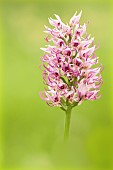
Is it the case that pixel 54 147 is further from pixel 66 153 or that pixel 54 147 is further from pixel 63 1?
pixel 63 1

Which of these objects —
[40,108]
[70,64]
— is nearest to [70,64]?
[70,64]

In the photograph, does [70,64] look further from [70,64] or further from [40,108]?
[40,108]

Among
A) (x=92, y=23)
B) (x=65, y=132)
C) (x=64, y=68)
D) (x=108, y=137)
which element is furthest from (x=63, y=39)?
(x=92, y=23)

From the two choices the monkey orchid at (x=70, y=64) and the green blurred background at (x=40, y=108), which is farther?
the green blurred background at (x=40, y=108)

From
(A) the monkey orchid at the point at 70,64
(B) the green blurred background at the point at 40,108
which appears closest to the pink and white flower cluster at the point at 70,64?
(A) the monkey orchid at the point at 70,64

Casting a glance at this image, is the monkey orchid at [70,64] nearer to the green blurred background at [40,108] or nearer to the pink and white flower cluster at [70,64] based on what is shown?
the pink and white flower cluster at [70,64]

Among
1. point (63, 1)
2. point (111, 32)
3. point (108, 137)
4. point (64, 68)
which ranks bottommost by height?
point (108, 137)

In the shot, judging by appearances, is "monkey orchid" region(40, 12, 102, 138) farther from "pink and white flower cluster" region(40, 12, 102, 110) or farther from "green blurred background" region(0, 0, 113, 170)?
"green blurred background" region(0, 0, 113, 170)
